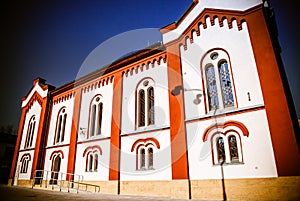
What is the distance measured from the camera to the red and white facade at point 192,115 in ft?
24.7

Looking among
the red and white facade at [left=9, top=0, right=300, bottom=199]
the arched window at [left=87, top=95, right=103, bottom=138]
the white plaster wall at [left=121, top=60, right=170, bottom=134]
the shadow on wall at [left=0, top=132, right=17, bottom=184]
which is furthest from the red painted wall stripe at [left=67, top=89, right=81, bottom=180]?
the shadow on wall at [left=0, top=132, right=17, bottom=184]

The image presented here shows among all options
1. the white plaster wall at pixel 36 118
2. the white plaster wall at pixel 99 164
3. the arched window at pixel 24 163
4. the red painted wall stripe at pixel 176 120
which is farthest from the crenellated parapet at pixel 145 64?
the arched window at pixel 24 163

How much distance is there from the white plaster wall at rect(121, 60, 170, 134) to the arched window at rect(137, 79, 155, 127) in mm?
305

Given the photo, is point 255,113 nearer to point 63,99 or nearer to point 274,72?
point 274,72

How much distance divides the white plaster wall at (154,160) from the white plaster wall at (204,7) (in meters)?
5.64

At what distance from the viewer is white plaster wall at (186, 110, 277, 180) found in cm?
723

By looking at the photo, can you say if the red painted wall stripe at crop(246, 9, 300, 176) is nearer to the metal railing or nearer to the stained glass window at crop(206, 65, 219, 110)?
the stained glass window at crop(206, 65, 219, 110)

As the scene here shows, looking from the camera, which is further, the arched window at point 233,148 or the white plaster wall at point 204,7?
the white plaster wall at point 204,7

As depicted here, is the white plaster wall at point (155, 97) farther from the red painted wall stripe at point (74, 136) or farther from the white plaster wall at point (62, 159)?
the white plaster wall at point (62, 159)

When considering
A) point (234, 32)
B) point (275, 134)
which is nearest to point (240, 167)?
point (275, 134)

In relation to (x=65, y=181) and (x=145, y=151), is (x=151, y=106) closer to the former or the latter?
(x=145, y=151)

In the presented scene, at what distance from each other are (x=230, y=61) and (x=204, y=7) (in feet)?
11.4

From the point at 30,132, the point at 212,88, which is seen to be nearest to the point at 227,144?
the point at 212,88

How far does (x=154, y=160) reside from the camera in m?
10.2
